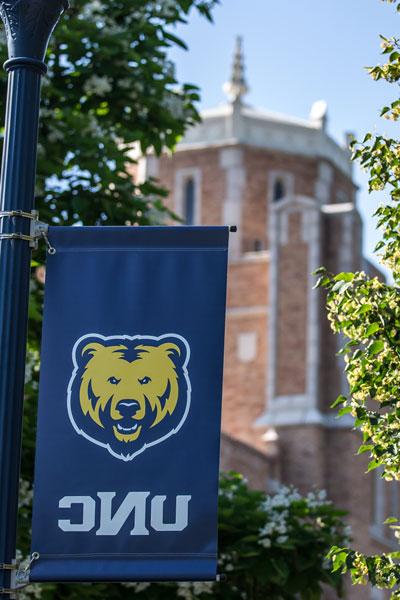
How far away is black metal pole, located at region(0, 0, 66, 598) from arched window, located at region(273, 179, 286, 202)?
4112 centimetres

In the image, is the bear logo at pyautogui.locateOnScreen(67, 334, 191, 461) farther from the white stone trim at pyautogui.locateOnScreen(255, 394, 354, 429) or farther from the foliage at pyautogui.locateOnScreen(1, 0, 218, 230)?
the white stone trim at pyautogui.locateOnScreen(255, 394, 354, 429)

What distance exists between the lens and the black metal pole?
5.12 metres

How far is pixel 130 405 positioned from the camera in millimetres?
5375

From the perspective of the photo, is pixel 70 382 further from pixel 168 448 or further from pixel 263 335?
pixel 263 335

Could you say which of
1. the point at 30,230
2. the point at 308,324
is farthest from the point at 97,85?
the point at 308,324

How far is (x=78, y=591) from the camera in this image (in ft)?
36.0

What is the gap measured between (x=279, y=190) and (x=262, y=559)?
35.4 meters

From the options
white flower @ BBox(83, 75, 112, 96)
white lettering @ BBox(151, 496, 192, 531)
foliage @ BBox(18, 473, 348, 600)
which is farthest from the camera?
white flower @ BBox(83, 75, 112, 96)

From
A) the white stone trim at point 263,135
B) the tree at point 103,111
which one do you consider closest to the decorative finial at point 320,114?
the white stone trim at point 263,135

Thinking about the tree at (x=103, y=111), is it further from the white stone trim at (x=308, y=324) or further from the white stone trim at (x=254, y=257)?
the white stone trim at (x=254, y=257)

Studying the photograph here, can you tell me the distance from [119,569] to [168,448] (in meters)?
0.49

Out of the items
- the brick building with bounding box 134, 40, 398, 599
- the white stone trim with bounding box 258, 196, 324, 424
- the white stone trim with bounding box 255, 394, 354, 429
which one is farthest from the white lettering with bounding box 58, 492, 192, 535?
the white stone trim with bounding box 255, 394, 354, 429

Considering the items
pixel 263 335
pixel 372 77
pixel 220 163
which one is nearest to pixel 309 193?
pixel 220 163

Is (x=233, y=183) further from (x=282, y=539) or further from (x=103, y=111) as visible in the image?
(x=282, y=539)
